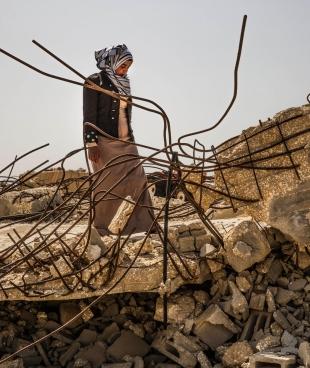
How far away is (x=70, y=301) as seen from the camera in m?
3.97

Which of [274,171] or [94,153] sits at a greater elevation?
Answer: [94,153]

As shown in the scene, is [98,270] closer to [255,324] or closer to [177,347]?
[177,347]

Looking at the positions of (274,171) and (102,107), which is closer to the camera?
(274,171)

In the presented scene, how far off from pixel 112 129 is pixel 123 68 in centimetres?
61

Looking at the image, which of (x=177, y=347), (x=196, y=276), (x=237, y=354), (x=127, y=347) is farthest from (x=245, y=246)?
(x=127, y=347)

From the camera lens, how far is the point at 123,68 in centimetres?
440

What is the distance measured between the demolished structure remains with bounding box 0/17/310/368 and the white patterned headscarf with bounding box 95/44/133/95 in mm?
1381

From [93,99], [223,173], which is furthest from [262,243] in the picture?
[93,99]

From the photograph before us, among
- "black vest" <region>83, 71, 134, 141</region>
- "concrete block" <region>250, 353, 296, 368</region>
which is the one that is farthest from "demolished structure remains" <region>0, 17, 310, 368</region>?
"black vest" <region>83, 71, 134, 141</region>

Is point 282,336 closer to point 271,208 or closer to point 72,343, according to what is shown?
point 271,208

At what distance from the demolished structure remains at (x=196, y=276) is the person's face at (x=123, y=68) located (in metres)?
1.46

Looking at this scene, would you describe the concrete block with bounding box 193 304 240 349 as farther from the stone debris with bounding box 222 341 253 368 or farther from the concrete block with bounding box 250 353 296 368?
the concrete block with bounding box 250 353 296 368

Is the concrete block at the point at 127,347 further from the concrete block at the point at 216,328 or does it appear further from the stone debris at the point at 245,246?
the stone debris at the point at 245,246

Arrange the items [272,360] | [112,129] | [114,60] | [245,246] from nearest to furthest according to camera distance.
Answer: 1. [272,360]
2. [245,246]
3. [114,60]
4. [112,129]
